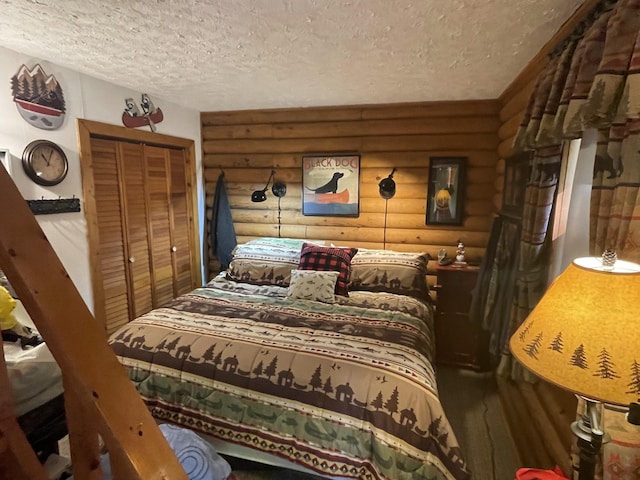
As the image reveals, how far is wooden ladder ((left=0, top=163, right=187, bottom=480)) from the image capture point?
65cm

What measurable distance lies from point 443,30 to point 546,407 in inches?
78.7

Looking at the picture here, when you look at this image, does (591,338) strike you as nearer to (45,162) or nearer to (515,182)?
(515,182)

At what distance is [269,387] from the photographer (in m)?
1.71

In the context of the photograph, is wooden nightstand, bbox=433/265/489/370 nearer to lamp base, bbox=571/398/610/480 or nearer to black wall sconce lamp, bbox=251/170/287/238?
black wall sconce lamp, bbox=251/170/287/238

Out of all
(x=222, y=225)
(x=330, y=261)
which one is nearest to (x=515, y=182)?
(x=330, y=261)

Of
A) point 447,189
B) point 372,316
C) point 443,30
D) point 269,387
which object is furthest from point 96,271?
point 447,189

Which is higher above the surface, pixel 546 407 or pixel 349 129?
pixel 349 129

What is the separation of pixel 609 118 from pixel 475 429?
2029 mm

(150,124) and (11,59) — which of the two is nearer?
(11,59)

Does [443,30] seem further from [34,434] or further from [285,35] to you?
[34,434]

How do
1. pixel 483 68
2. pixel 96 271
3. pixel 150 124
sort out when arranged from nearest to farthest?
pixel 483 68 < pixel 96 271 < pixel 150 124

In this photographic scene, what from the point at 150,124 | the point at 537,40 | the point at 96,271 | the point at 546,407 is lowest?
the point at 546,407


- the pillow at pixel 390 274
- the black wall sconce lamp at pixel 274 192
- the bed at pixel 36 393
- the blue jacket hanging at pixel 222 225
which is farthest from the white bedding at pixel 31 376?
the blue jacket hanging at pixel 222 225

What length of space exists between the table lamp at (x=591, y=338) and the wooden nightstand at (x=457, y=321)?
2.09 m
